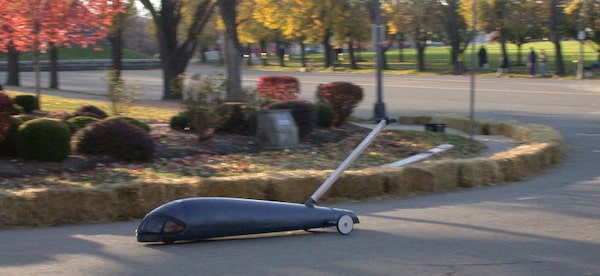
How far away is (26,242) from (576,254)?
5407 mm

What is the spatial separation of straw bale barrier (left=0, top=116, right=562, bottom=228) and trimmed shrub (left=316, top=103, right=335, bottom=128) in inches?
190

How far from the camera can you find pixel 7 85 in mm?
38500

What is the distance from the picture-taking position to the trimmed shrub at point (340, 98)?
68.2ft

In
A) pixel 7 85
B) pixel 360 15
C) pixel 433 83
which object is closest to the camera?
pixel 7 85

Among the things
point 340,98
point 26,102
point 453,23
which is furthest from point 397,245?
point 453,23

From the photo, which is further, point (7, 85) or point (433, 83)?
point (433, 83)

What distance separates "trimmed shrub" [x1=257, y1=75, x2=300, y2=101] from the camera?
77.1 feet

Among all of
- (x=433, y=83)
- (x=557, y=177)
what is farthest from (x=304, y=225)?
(x=433, y=83)

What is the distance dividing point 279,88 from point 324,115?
164 inches

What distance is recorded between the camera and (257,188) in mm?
11398

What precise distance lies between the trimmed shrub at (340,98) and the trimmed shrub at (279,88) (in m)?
2.46

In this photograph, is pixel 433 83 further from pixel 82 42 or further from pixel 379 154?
pixel 379 154

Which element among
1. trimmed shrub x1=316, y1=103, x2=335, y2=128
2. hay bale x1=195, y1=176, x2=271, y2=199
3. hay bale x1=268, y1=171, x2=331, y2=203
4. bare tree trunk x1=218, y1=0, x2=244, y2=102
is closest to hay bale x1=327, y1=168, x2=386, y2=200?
hay bale x1=268, y1=171, x2=331, y2=203

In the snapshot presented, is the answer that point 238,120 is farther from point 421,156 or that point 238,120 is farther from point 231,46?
point 231,46
